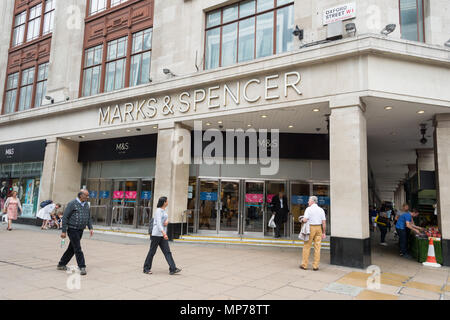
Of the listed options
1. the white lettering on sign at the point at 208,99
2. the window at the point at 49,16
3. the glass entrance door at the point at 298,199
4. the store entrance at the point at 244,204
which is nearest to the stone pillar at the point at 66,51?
the window at the point at 49,16

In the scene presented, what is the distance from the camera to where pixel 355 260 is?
26.9ft

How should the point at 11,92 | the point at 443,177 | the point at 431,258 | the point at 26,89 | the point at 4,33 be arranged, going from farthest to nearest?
the point at 4,33, the point at 11,92, the point at 26,89, the point at 443,177, the point at 431,258

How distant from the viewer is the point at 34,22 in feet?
65.4

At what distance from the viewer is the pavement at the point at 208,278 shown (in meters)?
5.41

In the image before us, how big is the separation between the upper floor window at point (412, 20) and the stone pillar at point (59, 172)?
16.3 metres

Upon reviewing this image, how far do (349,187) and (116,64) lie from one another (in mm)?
12441

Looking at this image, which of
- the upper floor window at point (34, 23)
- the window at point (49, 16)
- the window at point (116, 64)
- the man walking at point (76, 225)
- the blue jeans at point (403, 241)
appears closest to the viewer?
the man walking at point (76, 225)

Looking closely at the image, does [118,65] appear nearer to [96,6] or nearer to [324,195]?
[96,6]

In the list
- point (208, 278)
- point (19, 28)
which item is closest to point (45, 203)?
Answer: point (208, 278)

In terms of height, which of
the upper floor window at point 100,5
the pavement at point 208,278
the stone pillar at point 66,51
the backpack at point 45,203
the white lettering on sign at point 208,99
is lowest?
the pavement at point 208,278

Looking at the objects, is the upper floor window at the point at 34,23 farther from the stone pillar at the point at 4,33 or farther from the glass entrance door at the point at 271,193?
the glass entrance door at the point at 271,193

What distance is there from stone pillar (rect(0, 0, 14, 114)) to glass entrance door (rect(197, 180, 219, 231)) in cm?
1591

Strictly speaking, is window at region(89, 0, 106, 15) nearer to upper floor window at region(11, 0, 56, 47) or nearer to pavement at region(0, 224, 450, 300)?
upper floor window at region(11, 0, 56, 47)
